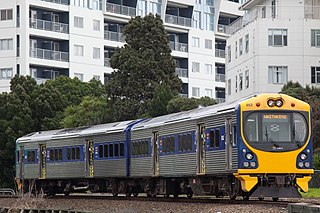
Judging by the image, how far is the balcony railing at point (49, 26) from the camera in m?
83.9

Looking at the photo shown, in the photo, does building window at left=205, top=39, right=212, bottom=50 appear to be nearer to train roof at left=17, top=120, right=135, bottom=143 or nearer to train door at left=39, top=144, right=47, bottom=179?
train roof at left=17, top=120, right=135, bottom=143

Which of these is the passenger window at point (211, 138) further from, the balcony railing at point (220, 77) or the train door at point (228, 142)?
the balcony railing at point (220, 77)

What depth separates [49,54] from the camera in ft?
279

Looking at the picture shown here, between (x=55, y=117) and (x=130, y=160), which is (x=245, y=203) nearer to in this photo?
(x=130, y=160)

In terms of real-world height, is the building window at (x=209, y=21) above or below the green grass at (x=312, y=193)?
above

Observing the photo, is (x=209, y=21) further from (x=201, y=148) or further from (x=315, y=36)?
(x=201, y=148)

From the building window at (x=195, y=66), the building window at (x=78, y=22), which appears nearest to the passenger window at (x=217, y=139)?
the building window at (x=78, y=22)

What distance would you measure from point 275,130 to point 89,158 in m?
15.3

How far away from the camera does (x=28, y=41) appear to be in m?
83.6

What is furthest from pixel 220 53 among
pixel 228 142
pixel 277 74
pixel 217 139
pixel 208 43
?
pixel 228 142

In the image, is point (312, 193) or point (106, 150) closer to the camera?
point (312, 193)

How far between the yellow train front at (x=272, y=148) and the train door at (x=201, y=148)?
2927 mm

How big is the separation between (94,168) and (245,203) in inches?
552

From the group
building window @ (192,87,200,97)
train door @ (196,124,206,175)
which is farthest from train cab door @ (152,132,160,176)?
building window @ (192,87,200,97)
